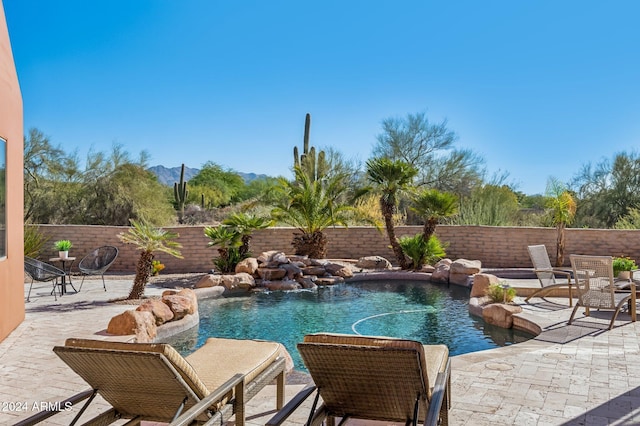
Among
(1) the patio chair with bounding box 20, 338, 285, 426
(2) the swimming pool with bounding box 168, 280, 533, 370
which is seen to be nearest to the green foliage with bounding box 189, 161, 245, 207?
(2) the swimming pool with bounding box 168, 280, 533, 370

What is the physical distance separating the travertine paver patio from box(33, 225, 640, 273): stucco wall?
280 inches

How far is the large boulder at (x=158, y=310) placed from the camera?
670cm

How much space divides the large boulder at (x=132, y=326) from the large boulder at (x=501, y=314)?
16.2 ft

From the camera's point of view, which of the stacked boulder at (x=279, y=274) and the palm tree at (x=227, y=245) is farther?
the palm tree at (x=227, y=245)

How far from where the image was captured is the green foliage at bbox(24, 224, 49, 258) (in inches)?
459

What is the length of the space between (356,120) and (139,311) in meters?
21.8

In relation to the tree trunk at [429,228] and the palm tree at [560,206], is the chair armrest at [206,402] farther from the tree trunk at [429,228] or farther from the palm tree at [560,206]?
the palm tree at [560,206]

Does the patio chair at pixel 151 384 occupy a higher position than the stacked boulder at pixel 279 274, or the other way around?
the patio chair at pixel 151 384

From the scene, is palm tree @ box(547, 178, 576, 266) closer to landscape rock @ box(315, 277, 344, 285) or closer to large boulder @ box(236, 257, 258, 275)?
landscape rock @ box(315, 277, 344, 285)

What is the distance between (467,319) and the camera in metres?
7.89

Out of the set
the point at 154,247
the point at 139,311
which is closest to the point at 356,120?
the point at 154,247

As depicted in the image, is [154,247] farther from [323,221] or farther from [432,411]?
[432,411]

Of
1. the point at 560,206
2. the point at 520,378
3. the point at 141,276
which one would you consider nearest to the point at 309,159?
the point at 560,206

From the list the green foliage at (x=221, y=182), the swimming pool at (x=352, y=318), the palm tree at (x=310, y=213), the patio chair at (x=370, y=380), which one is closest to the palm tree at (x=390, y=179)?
the palm tree at (x=310, y=213)
